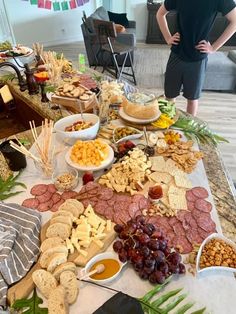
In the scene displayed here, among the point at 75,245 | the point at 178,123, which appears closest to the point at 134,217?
the point at 75,245

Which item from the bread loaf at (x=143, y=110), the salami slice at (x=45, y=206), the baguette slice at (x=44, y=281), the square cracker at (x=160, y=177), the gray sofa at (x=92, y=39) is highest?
the bread loaf at (x=143, y=110)

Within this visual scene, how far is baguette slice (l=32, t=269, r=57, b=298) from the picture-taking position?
2.64 ft

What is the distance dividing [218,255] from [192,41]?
68.0 inches

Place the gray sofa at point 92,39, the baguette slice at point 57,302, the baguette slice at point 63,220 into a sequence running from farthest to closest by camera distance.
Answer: the gray sofa at point 92,39
the baguette slice at point 63,220
the baguette slice at point 57,302

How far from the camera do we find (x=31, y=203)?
114 centimetres

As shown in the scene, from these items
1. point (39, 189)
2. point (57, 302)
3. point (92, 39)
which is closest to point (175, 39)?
point (39, 189)

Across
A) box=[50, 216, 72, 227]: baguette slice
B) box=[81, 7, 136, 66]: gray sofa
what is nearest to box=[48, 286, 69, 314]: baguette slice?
box=[50, 216, 72, 227]: baguette slice

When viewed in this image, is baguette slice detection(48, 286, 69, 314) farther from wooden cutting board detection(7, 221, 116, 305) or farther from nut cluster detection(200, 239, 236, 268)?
nut cluster detection(200, 239, 236, 268)

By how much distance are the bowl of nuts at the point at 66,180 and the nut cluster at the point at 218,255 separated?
1.98 feet

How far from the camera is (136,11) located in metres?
5.76

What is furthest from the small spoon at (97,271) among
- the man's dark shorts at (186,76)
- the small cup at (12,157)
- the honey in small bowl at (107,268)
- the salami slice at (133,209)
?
the man's dark shorts at (186,76)

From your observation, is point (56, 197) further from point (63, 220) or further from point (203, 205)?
point (203, 205)

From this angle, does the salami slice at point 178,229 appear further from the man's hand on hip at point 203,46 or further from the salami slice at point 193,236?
the man's hand on hip at point 203,46

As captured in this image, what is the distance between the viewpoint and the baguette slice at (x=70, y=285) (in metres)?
0.80
